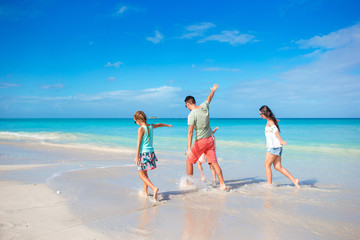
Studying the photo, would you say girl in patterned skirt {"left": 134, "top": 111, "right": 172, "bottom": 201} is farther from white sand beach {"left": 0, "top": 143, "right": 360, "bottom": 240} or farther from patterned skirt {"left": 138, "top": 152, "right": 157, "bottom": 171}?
white sand beach {"left": 0, "top": 143, "right": 360, "bottom": 240}

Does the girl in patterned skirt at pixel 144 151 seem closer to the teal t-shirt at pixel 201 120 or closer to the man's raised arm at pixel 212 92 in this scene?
the teal t-shirt at pixel 201 120

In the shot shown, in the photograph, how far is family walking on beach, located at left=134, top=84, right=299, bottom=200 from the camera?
507cm

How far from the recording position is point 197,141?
5754 millimetres

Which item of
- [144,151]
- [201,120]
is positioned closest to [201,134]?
[201,120]

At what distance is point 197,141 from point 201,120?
1.59 feet

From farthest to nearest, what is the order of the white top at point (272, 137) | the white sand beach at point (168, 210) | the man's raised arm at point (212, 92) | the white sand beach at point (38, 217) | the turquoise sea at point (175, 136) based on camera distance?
the turquoise sea at point (175, 136) < the white top at point (272, 137) < the man's raised arm at point (212, 92) < the white sand beach at point (168, 210) < the white sand beach at point (38, 217)

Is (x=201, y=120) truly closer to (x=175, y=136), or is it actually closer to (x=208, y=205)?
(x=208, y=205)

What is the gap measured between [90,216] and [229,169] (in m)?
5.67

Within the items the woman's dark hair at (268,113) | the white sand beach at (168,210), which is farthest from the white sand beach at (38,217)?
the woman's dark hair at (268,113)

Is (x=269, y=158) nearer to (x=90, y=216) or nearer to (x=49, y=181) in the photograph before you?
(x=90, y=216)

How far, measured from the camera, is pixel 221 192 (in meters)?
5.58

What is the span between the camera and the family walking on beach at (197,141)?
16.6 ft

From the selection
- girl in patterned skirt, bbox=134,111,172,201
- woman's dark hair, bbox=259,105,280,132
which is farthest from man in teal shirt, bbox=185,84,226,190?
woman's dark hair, bbox=259,105,280,132

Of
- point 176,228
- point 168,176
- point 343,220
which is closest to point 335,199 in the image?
point 343,220
